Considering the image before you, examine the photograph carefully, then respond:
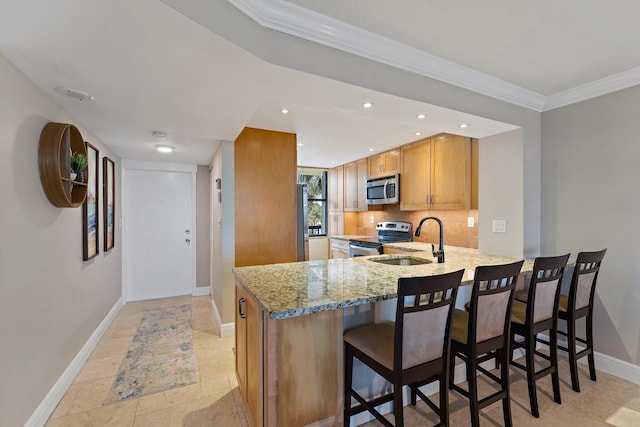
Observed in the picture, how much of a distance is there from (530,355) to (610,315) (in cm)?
113

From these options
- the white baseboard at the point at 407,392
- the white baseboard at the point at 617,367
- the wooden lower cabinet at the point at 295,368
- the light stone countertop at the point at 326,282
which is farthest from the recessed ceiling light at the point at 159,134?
the white baseboard at the point at 617,367

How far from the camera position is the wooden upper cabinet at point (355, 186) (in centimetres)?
508

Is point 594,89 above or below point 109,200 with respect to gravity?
above

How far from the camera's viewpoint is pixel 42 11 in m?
1.11

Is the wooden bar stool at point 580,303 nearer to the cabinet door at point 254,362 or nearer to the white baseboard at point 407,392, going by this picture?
the white baseboard at point 407,392

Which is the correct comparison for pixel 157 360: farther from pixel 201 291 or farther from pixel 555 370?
pixel 555 370

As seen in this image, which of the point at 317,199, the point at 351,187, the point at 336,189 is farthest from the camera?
the point at 317,199

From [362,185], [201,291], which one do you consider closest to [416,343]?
[362,185]

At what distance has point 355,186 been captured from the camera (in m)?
5.33

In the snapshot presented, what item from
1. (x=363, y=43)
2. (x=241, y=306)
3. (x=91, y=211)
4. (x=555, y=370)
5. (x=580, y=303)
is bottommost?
(x=555, y=370)

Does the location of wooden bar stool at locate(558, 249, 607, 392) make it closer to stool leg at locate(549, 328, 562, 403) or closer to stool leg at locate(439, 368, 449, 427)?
stool leg at locate(549, 328, 562, 403)

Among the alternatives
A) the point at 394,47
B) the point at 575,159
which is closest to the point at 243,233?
the point at 394,47

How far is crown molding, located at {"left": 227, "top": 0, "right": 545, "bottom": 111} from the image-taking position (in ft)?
4.71

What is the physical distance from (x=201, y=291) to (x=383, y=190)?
3266mm
